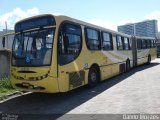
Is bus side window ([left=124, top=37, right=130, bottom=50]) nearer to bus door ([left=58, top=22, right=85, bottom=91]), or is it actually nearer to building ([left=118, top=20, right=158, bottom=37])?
bus door ([left=58, top=22, right=85, bottom=91])

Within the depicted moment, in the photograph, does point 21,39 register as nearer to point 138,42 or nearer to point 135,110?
point 135,110

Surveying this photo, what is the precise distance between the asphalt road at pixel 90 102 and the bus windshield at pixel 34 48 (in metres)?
1.42

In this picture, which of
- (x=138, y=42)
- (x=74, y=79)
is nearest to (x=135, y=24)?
(x=138, y=42)

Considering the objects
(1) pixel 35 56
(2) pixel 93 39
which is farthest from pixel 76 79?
(2) pixel 93 39

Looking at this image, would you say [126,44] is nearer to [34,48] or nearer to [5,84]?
[5,84]

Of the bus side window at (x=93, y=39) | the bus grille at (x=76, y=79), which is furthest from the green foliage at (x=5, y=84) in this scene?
the bus side window at (x=93, y=39)

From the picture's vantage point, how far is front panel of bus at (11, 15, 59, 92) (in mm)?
8523

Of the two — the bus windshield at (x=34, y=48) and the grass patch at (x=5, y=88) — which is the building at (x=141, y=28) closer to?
the grass patch at (x=5, y=88)

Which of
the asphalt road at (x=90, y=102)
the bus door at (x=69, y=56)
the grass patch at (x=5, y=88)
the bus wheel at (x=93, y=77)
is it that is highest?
the bus door at (x=69, y=56)

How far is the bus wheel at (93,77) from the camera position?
37.2 ft

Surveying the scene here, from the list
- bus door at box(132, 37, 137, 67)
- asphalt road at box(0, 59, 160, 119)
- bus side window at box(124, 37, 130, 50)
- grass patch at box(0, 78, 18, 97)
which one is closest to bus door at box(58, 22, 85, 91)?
asphalt road at box(0, 59, 160, 119)

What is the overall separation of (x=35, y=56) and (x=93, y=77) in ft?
12.2

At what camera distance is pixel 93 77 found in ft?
38.5

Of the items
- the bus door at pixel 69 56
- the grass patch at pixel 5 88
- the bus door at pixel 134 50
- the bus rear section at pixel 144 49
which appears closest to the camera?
the bus door at pixel 69 56
